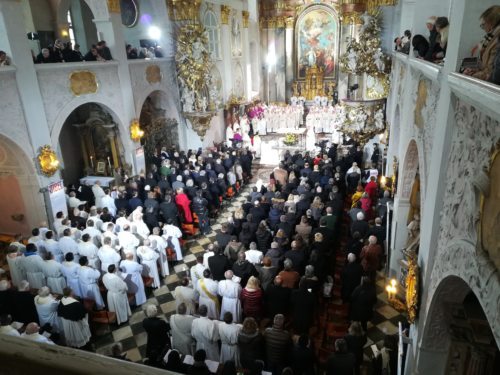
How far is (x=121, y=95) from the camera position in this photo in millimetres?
13828

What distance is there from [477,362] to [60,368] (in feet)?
15.7

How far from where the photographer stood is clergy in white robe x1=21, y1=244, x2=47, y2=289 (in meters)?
8.15

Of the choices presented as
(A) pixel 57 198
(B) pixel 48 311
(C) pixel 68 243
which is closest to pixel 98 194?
(A) pixel 57 198

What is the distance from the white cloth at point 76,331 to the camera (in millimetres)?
7139

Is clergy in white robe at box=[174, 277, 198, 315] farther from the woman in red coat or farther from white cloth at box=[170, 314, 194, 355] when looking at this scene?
the woman in red coat

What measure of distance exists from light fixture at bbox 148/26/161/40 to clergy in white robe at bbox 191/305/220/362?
548 inches

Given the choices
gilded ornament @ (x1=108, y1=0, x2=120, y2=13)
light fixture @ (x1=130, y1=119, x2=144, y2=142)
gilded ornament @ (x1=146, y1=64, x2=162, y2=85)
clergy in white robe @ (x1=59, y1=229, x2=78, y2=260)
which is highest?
gilded ornament @ (x1=108, y1=0, x2=120, y2=13)

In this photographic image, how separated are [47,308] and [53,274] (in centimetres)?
125

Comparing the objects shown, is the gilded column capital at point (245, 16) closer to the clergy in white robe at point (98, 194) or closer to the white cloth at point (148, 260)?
the clergy in white robe at point (98, 194)

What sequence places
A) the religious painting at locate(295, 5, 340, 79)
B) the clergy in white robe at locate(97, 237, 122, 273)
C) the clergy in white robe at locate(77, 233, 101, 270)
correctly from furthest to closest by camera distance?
the religious painting at locate(295, 5, 340, 79)
the clergy in white robe at locate(77, 233, 101, 270)
the clergy in white robe at locate(97, 237, 122, 273)

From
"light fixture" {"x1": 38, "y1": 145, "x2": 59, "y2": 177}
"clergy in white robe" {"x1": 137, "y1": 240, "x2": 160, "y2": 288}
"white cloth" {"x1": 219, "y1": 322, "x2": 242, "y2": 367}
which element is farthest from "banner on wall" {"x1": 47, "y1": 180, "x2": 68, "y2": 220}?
"white cloth" {"x1": 219, "y1": 322, "x2": 242, "y2": 367}

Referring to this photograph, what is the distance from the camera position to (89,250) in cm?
864

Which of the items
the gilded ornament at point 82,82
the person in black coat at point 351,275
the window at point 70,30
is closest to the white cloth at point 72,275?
the person in black coat at point 351,275

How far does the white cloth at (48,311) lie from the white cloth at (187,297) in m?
2.19
